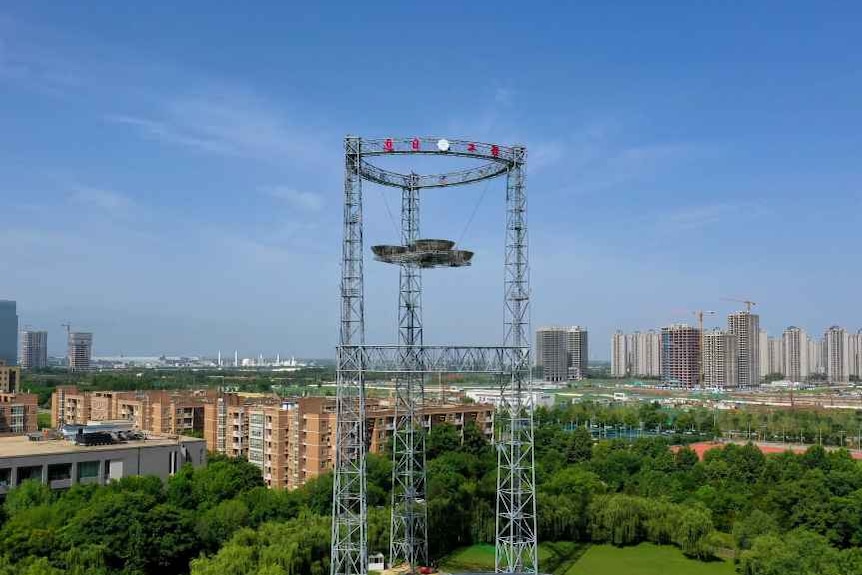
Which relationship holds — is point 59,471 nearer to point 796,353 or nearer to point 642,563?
point 642,563

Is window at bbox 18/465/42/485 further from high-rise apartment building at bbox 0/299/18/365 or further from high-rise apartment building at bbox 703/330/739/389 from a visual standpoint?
high-rise apartment building at bbox 0/299/18/365

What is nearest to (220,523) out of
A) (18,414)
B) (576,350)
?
(18,414)

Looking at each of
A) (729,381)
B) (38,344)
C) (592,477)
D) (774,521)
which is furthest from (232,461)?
(38,344)

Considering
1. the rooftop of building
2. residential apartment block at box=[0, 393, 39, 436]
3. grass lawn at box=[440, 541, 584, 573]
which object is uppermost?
the rooftop of building

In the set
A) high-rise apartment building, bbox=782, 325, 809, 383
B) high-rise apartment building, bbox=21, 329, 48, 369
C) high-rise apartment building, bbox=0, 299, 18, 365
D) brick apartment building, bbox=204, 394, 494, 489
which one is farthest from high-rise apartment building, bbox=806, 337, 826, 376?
high-rise apartment building, bbox=0, 299, 18, 365

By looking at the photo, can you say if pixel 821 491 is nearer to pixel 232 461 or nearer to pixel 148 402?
pixel 232 461

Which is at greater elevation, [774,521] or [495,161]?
[495,161]
